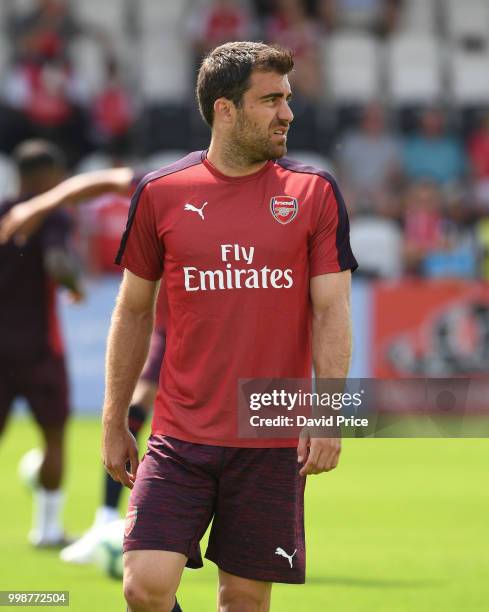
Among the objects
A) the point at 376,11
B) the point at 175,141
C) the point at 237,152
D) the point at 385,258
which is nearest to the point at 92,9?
the point at 175,141

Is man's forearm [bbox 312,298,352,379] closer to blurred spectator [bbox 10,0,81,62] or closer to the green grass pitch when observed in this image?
the green grass pitch

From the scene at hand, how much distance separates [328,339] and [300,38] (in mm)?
15947

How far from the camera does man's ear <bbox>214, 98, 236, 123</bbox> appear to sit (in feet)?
16.0

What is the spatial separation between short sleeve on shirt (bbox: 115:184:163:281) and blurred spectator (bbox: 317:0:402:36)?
16883mm

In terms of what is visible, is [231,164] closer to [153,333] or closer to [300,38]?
[153,333]

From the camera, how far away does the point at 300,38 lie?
2022 centimetres

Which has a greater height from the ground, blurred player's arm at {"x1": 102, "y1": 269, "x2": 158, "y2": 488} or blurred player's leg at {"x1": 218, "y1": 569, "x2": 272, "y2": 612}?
blurred player's arm at {"x1": 102, "y1": 269, "x2": 158, "y2": 488}

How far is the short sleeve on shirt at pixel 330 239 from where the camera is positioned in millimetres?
4812

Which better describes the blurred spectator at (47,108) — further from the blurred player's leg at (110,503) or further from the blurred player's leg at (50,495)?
the blurred player's leg at (110,503)

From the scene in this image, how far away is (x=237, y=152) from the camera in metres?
4.92

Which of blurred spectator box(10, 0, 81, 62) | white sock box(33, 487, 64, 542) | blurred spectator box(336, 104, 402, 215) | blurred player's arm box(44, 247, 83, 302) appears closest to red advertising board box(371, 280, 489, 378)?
blurred spectator box(336, 104, 402, 215)

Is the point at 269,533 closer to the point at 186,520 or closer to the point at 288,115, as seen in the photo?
the point at 186,520

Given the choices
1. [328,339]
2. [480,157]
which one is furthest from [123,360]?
[480,157]

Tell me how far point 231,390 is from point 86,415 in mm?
11388
